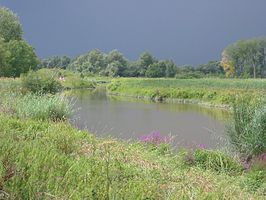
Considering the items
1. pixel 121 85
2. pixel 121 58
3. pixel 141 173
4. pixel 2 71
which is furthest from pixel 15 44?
pixel 121 58

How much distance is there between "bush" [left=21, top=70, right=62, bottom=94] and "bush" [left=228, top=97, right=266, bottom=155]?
14326mm

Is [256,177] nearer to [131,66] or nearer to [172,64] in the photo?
[172,64]

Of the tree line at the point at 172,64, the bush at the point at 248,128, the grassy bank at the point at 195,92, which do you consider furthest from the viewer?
the tree line at the point at 172,64

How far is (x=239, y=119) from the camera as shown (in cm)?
959

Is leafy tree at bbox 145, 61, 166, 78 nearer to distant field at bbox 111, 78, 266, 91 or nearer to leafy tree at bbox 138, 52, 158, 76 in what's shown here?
leafy tree at bbox 138, 52, 158, 76

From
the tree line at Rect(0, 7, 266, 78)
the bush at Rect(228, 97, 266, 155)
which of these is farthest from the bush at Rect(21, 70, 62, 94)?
the tree line at Rect(0, 7, 266, 78)

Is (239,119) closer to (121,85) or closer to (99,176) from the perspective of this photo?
(99,176)

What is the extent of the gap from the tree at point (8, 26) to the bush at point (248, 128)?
50.5 metres

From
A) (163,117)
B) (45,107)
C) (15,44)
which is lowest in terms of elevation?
(163,117)

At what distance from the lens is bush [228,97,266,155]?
9.20 m

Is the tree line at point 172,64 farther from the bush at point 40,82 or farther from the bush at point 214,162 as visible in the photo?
the bush at point 214,162

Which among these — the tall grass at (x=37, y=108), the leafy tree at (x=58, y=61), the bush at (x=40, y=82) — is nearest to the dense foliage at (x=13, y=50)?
the bush at (x=40, y=82)

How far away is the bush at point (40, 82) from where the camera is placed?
22859mm

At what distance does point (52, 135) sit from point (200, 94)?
103ft
